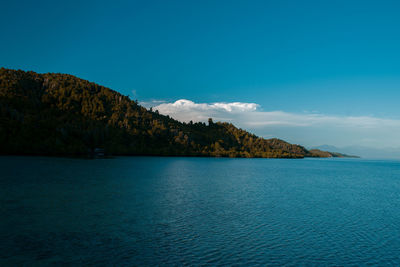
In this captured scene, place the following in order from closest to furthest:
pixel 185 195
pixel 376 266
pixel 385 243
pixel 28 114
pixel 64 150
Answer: pixel 376 266, pixel 385 243, pixel 185 195, pixel 64 150, pixel 28 114

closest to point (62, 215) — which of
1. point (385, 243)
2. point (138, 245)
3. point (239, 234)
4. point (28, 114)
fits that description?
point (138, 245)

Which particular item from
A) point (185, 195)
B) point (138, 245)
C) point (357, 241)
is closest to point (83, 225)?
point (138, 245)

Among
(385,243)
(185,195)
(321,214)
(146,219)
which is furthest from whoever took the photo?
(185,195)

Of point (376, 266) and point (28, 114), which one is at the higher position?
point (28, 114)

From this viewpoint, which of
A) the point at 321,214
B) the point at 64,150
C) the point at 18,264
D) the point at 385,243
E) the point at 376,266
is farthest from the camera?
the point at 64,150

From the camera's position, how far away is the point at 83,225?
68.9ft

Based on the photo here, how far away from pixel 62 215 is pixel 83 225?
4.16m

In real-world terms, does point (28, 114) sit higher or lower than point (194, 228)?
higher

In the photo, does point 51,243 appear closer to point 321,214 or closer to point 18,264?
point 18,264

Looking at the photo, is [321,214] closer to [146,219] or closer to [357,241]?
[357,241]

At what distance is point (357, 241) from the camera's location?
19.4 metres

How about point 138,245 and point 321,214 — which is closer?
point 138,245

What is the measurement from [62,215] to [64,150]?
154m

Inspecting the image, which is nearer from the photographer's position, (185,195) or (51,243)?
(51,243)
